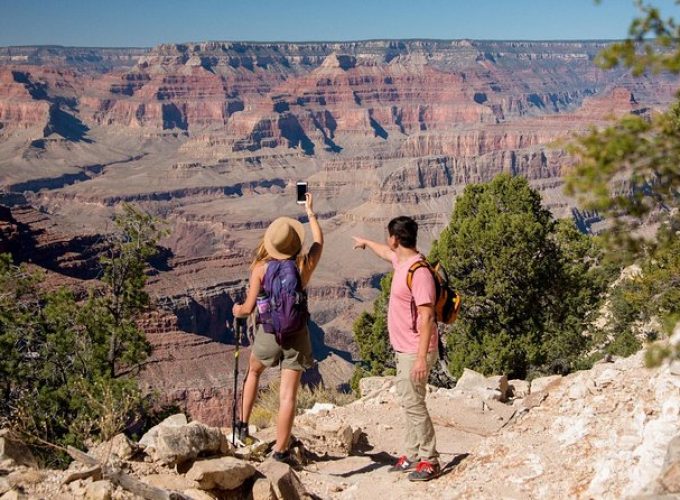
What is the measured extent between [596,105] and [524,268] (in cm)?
18521

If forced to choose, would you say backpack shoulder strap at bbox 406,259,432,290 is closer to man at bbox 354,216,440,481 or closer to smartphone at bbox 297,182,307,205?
man at bbox 354,216,440,481

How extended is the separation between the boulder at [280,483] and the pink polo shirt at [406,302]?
58.2 inches

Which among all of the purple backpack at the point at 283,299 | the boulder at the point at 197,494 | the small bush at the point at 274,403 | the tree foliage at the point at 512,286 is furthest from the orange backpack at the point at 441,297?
the tree foliage at the point at 512,286

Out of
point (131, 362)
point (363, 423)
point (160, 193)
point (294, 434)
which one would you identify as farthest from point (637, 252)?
point (160, 193)

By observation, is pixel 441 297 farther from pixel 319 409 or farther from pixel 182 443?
pixel 319 409

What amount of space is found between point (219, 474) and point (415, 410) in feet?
6.28

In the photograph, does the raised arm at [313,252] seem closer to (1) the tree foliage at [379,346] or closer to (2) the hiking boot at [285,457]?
(2) the hiking boot at [285,457]

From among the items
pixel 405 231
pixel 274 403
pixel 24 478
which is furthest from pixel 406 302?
pixel 274 403

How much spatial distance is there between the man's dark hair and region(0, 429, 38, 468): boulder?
366 centimetres

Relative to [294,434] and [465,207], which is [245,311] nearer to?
[294,434]

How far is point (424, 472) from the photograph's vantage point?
752 cm

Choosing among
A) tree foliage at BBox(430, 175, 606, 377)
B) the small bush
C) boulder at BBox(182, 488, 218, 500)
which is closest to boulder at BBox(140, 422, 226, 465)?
boulder at BBox(182, 488, 218, 500)

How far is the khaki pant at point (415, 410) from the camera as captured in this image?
7379 mm

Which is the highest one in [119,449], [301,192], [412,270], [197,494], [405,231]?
[301,192]
